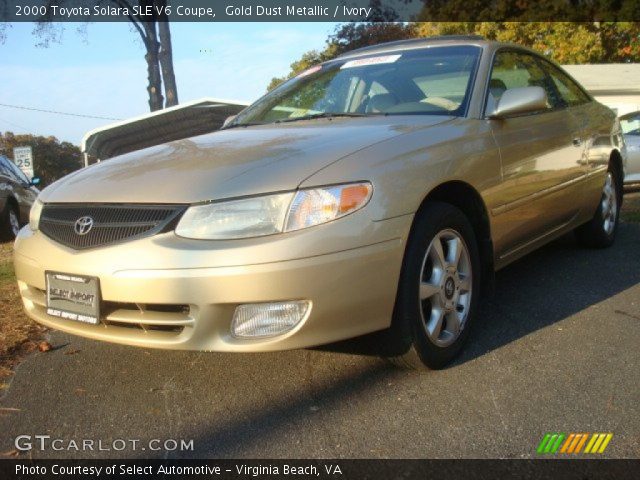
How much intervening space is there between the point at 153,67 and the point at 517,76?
15406 millimetres

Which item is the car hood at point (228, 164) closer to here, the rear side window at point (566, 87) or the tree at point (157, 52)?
the rear side window at point (566, 87)

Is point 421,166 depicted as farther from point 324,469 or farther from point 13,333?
point 13,333

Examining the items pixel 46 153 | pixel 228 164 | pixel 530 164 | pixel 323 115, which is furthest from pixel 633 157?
pixel 46 153

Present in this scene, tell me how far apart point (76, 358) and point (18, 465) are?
1144 millimetres

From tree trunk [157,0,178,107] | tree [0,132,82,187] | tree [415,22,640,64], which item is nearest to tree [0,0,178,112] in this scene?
tree trunk [157,0,178,107]

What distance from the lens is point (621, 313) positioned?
391 cm

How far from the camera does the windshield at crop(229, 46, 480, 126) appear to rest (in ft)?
12.5

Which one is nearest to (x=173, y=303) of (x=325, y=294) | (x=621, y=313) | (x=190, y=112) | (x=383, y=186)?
(x=325, y=294)

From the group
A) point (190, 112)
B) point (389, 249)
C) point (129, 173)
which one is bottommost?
point (190, 112)

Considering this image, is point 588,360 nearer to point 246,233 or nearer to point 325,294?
point 325,294

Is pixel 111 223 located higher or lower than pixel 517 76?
lower

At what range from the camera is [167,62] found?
1788cm

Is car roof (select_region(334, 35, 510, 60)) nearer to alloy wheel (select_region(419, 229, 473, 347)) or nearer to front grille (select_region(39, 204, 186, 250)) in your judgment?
alloy wheel (select_region(419, 229, 473, 347))

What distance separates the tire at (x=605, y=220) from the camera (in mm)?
5402
